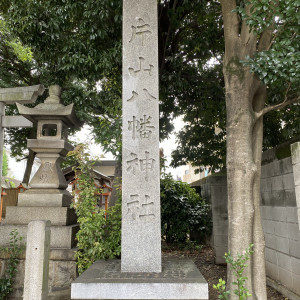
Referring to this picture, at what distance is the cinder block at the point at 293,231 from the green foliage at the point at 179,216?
4.28 meters

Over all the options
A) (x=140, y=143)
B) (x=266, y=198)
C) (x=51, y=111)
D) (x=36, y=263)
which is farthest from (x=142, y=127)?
(x=266, y=198)

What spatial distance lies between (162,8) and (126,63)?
334 centimetres

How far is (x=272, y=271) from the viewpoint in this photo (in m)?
5.19

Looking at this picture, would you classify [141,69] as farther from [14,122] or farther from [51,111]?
[14,122]

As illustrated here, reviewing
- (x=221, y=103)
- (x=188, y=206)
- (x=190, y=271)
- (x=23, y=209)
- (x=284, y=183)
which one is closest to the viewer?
(x=190, y=271)

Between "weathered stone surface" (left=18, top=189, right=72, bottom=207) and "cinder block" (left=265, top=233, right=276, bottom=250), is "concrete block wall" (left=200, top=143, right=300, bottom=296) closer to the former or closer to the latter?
"cinder block" (left=265, top=233, right=276, bottom=250)

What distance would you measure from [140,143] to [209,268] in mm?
4157

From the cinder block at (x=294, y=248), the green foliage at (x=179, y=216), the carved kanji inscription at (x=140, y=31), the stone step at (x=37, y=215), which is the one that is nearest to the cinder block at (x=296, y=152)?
the cinder block at (x=294, y=248)

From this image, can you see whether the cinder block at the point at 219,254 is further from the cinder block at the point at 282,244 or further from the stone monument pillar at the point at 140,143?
the stone monument pillar at the point at 140,143

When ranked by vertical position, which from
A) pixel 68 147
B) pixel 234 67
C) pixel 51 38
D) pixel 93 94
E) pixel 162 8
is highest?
pixel 162 8

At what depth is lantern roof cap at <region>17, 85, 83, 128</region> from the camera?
564cm

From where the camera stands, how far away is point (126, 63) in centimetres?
430

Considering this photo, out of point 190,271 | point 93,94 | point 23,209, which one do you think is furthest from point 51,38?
point 190,271

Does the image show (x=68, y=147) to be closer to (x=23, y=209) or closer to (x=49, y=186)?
(x=49, y=186)
